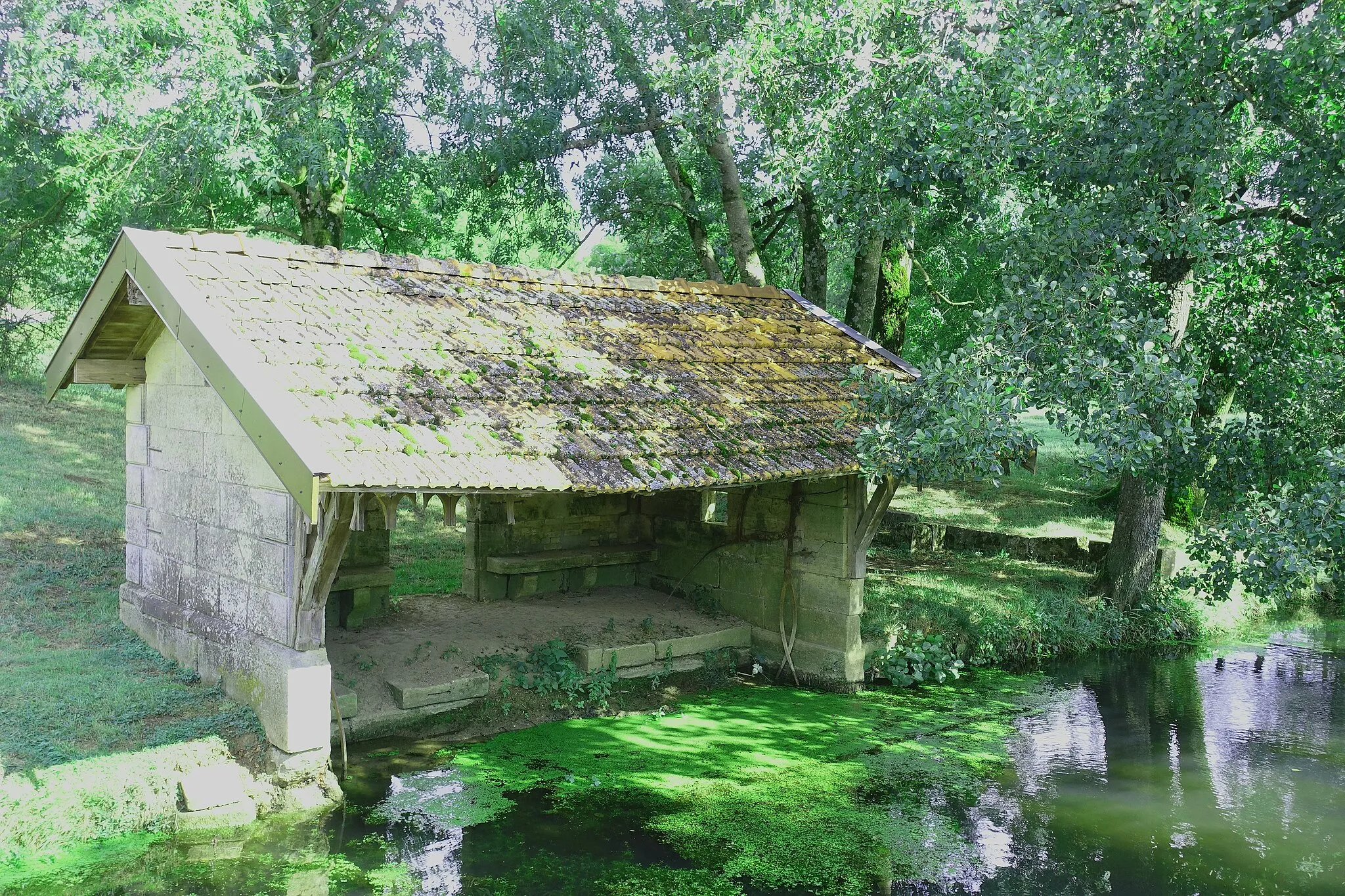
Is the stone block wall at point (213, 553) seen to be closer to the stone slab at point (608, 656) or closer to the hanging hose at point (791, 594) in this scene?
the stone slab at point (608, 656)

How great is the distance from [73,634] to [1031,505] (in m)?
13.8

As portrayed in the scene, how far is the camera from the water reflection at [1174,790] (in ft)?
19.4

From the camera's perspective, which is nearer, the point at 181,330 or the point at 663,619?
the point at 181,330

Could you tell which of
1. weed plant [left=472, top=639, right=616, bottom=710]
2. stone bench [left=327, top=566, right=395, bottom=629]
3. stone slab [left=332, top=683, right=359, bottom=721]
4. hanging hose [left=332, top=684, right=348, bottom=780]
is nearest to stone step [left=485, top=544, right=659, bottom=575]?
stone bench [left=327, top=566, right=395, bottom=629]

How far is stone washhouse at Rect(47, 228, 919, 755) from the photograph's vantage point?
600cm

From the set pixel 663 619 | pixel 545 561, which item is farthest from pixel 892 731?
pixel 545 561

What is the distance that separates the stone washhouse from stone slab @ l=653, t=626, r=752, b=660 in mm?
119

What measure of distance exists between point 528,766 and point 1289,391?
24.8ft

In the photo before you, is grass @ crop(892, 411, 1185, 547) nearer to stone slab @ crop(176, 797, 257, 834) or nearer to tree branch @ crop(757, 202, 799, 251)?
tree branch @ crop(757, 202, 799, 251)

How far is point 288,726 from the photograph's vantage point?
Result: 5.98 m

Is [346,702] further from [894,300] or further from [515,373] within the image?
[894,300]

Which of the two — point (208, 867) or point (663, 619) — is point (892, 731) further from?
point (208, 867)

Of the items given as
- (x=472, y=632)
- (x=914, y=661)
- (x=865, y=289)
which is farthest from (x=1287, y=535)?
(x=865, y=289)

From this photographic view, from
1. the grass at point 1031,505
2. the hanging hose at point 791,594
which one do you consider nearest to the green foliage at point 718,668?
the hanging hose at point 791,594
